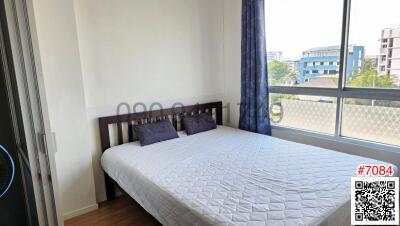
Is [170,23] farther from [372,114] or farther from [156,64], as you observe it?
[372,114]

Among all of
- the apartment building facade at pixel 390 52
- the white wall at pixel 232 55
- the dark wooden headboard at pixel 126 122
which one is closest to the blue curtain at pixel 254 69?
the white wall at pixel 232 55

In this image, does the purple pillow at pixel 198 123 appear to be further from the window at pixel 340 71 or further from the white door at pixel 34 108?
the white door at pixel 34 108

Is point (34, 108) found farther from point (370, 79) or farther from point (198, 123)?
point (370, 79)

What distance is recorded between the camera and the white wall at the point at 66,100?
2135 mm

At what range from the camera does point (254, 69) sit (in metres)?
3.17

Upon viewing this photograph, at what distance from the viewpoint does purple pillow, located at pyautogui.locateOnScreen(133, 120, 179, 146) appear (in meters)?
2.68

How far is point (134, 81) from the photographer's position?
2.80 meters

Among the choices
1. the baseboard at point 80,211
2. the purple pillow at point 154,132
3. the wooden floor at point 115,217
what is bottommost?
the wooden floor at point 115,217

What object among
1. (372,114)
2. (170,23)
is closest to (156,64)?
(170,23)

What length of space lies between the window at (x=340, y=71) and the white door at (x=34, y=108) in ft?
8.76

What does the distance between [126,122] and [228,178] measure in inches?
55.5

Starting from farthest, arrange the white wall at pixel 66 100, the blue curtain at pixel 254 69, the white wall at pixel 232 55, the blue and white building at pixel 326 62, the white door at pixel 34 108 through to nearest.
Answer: the white wall at pixel 232 55
the blue curtain at pixel 254 69
the blue and white building at pixel 326 62
the white wall at pixel 66 100
the white door at pixel 34 108

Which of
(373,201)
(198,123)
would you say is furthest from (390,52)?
(198,123)

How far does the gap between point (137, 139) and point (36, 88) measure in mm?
1843
